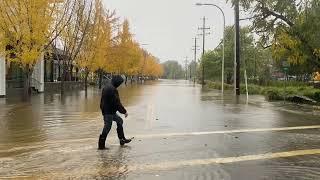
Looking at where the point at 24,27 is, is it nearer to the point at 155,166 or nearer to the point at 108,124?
the point at 108,124

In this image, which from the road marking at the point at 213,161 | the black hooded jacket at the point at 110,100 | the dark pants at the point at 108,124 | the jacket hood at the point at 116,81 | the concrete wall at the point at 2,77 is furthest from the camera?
the concrete wall at the point at 2,77

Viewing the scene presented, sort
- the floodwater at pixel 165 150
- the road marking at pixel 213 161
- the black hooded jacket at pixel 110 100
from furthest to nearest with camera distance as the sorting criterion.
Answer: the black hooded jacket at pixel 110 100, the road marking at pixel 213 161, the floodwater at pixel 165 150

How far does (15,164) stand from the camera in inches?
388

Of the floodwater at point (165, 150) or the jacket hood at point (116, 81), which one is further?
the jacket hood at point (116, 81)

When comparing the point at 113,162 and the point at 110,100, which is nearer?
the point at 113,162

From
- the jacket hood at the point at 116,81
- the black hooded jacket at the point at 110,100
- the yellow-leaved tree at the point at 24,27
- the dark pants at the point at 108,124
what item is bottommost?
the dark pants at the point at 108,124

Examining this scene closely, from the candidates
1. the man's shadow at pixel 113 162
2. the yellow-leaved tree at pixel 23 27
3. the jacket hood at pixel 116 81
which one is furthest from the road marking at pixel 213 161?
the yellow-leaved tree at pixel 23 27

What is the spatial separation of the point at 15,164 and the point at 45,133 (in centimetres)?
485

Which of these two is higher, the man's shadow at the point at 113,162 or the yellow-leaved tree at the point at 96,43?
the yellow-leaved tree at the point at 96,43

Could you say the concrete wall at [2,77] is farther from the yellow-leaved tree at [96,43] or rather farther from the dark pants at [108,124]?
the dark pants at [108,124]

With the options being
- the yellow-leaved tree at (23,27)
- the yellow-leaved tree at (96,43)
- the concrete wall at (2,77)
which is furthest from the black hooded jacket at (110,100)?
the yellow-leaved tree at (96,43)

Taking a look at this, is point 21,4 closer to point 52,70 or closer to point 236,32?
point 236,32

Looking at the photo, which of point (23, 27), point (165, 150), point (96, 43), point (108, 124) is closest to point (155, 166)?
point (165, 150)

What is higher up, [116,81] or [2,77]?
[116,81]
